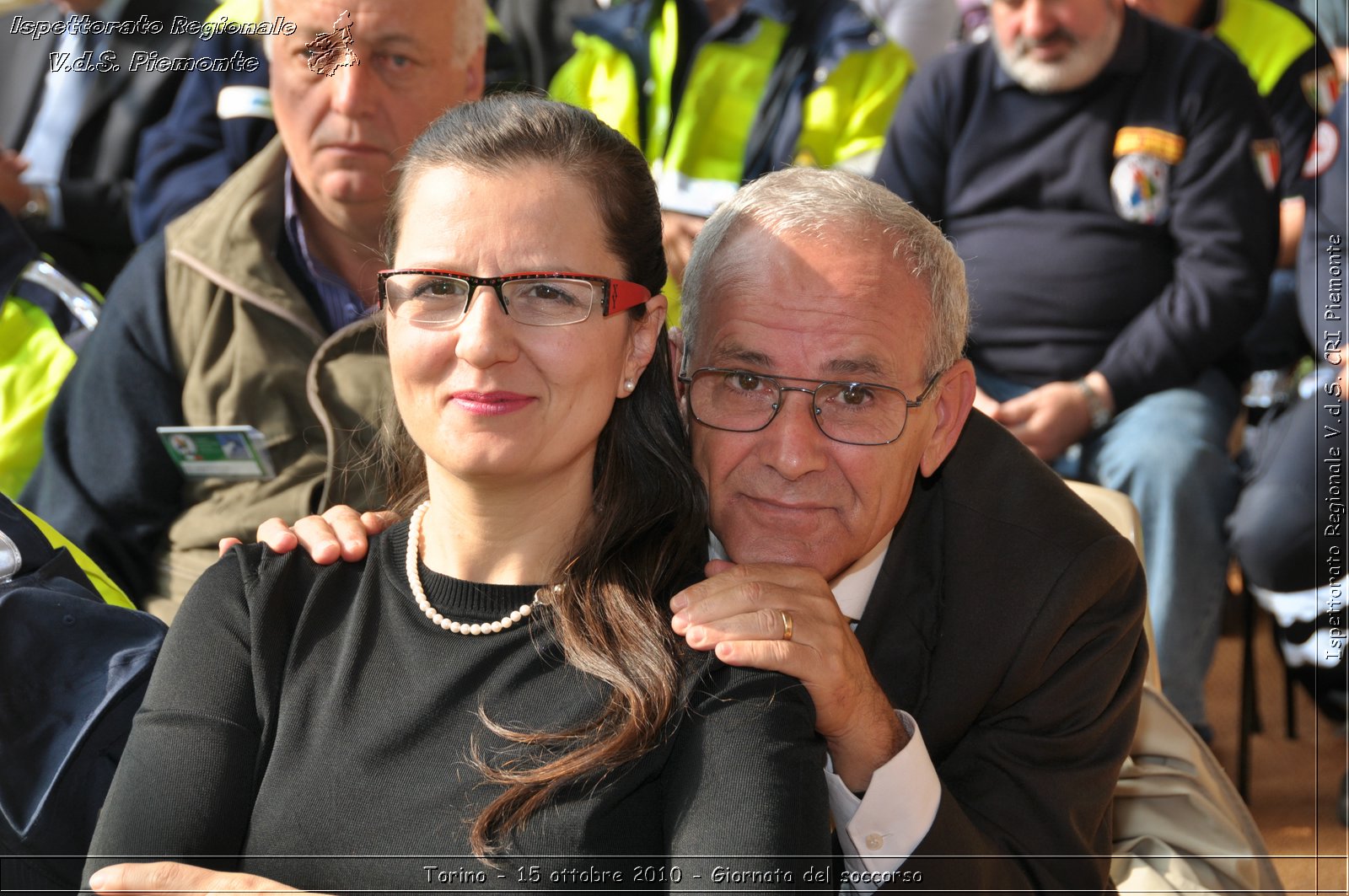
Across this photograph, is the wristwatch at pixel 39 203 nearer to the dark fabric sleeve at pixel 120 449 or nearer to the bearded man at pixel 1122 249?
the dark fabric sleeve at pixel 120 449

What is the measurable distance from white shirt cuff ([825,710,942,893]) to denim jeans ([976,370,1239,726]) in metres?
1.46

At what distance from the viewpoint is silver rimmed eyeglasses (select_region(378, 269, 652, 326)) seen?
135 cm

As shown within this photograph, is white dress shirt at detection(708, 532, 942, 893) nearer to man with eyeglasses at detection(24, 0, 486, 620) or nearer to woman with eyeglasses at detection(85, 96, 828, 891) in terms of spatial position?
woman with eyeglasses at detection(85, 96, 828, 891)

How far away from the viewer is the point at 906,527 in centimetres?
178

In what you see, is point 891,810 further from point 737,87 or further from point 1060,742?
point 737,87

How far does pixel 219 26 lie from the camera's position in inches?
132

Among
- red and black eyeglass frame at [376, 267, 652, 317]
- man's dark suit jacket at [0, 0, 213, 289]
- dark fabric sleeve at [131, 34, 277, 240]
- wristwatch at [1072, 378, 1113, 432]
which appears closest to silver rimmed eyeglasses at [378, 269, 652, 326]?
red and black eyeglass frame at [376, 267, 652, 317]

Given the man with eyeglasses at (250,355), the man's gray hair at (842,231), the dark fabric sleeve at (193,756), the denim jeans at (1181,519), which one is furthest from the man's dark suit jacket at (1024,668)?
the denim jeans at (1181,519)

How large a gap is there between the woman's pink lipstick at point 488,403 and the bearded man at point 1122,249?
1.72 meters

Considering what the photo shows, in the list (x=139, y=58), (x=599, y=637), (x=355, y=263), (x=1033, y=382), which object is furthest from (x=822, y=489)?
(x=139, y=58)

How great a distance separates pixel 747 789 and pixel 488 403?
0.48 metres

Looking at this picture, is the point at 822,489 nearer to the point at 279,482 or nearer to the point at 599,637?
the point at 599,637

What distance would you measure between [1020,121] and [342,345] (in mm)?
1748

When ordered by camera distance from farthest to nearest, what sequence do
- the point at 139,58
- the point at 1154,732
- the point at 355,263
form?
the point at 139,58 < the point at 355,263 < the point at 1154,732
